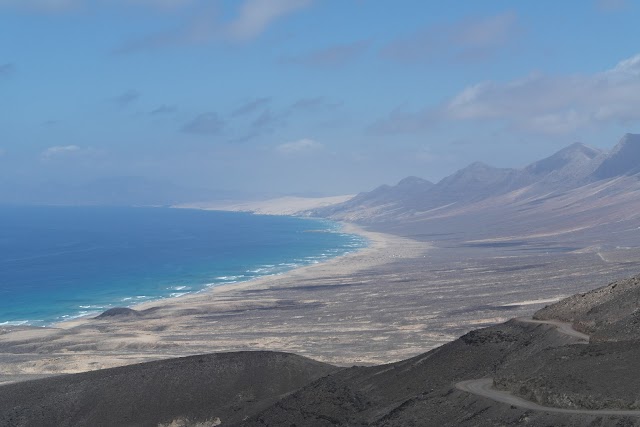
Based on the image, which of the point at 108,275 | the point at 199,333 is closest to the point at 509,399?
the point at 199,333

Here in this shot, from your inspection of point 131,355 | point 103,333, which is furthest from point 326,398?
point 103,333

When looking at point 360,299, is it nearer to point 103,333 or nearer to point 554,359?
point 103,333

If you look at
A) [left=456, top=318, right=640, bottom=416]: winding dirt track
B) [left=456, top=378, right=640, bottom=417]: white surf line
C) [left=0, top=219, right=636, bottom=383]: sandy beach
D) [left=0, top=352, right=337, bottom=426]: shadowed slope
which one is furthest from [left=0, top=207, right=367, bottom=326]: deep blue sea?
[left=456, top=378, right=640, bottom=417]: white surf line

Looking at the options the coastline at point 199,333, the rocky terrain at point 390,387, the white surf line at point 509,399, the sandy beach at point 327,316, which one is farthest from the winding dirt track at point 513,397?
the coastline at point 199,333

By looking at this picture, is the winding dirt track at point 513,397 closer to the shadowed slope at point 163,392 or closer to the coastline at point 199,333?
the shadowed slope at point 163,392

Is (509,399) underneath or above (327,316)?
above

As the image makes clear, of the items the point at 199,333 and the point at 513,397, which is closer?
the point at 513,397

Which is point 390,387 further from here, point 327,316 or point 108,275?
point 108,275

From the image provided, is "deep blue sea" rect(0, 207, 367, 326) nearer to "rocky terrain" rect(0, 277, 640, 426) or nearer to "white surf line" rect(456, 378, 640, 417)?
"rocky terrain" rect(0, 277, 640, 426)
